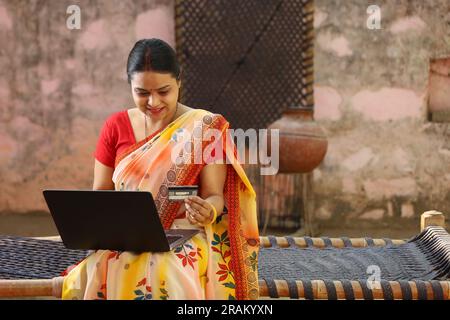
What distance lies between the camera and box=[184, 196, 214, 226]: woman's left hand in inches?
96.2

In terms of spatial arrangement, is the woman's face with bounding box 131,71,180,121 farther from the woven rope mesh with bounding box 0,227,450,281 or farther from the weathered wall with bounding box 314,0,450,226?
the weathered wall with bounding box 314,0,450,226

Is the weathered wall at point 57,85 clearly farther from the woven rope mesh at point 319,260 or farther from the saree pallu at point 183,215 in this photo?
the saree pallu at point 183,215

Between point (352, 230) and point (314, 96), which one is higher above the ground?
point (314, 96)

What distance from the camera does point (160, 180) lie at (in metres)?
2.59

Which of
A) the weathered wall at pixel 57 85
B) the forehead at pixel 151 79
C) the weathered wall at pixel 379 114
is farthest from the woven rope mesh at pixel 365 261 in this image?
the weathered wall at pixel 57 85

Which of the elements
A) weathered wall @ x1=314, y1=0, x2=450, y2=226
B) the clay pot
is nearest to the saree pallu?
the clay pot

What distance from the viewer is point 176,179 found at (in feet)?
8.47

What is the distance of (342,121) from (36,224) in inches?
111

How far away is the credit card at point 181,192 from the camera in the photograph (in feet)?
7.86

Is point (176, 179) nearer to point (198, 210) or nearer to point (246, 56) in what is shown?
point (198, 210)

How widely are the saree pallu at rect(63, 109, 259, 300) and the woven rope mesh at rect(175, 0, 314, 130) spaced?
344 centimetres

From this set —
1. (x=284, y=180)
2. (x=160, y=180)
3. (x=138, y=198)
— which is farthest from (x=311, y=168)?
(x=138, y=198)

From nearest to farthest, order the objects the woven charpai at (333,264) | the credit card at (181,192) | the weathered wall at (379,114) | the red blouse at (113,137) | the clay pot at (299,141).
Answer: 1. the credit card at (181,192)
2. the red blouse at (113,137)
3. the woven charpai at (333,264)
4. the clay pot at (299,141)
5. the weathered wall at (379,114)
